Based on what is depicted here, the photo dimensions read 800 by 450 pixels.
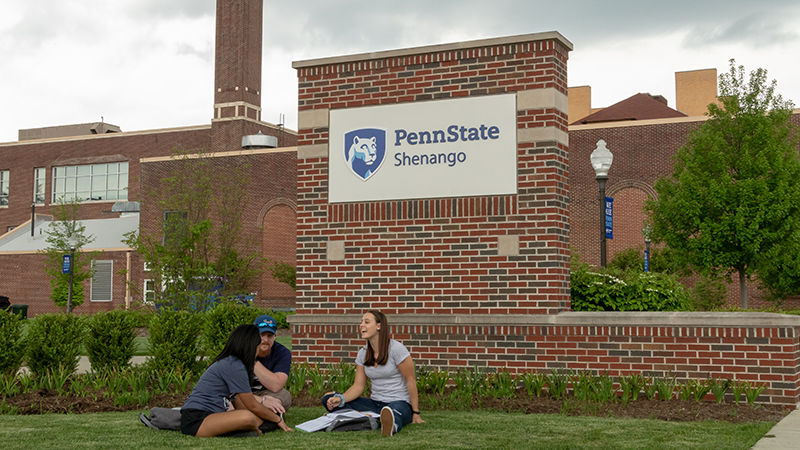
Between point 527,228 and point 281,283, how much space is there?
38808 mm

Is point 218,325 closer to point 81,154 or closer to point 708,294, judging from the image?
point 708,294

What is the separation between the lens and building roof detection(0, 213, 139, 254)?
56594 millimetres

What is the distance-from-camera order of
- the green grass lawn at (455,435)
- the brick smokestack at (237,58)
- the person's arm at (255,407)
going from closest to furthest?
the green grass lawn at (455,435)
the person's arm at (255,407)
the brick smokestack at (237,58)

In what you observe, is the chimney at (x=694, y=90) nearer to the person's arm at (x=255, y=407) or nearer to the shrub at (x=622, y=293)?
the shrub at (x=622, y=293)

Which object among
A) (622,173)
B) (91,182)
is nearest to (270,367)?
(622,173)

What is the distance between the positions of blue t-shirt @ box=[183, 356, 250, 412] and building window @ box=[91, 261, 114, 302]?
48856 mm

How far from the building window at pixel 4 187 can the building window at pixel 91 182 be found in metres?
5.76

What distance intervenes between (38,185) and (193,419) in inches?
2814

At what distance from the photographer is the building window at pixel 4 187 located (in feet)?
245

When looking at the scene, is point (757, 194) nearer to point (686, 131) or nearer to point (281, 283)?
point (686, 131)

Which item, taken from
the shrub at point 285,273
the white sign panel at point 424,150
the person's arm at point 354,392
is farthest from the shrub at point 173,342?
the shrub at point 285,273

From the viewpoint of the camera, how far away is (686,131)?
38.8 metres

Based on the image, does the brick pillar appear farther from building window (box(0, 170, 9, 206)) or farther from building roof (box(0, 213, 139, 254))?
building window (box(0, 170, 9, 206))

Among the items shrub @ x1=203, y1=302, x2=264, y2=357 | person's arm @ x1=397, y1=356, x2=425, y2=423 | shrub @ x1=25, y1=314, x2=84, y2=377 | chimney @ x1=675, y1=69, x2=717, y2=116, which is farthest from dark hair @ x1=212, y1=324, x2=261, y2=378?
chimney @ x1=675, y1=69, x2=717, y2=116
